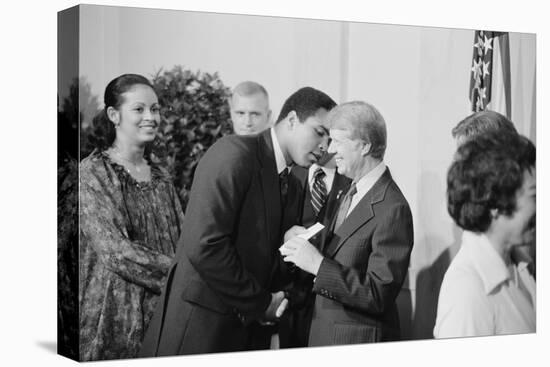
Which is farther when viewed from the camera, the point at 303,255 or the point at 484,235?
the point at 484,235

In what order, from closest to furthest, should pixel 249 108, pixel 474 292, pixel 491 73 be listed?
pixel 249 108 → pixel 474 292 → pixel 491 73

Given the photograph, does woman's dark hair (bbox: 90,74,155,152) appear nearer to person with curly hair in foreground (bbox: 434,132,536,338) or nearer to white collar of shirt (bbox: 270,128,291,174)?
white collar of shirt (bbox: 270,128,291,174)

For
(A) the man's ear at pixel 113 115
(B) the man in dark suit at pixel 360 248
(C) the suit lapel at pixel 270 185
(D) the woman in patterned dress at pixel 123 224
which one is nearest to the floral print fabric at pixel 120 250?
(D) the woman in patterned dress at pixel 123 224

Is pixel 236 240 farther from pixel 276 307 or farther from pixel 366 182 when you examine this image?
pixel 366 182

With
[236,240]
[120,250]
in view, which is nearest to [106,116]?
[120,250]

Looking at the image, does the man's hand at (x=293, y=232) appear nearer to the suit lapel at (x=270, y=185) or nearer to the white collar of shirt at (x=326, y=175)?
the suit lapel at (x=270, y=185)

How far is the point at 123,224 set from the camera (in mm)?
7316

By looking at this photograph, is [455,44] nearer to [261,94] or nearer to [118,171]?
[261,94]

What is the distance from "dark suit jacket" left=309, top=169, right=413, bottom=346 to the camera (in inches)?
312

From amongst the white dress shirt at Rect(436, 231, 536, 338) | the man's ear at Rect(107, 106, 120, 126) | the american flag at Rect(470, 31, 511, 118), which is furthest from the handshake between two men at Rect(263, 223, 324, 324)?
the american flag at Rect(470, 31, 511, 118)

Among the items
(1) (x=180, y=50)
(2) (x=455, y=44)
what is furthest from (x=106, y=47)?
(2) (x=455, y=44)

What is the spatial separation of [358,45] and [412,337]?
2308mm

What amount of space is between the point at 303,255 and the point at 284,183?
1.80 feet

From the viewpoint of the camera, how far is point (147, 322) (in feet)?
24.4
